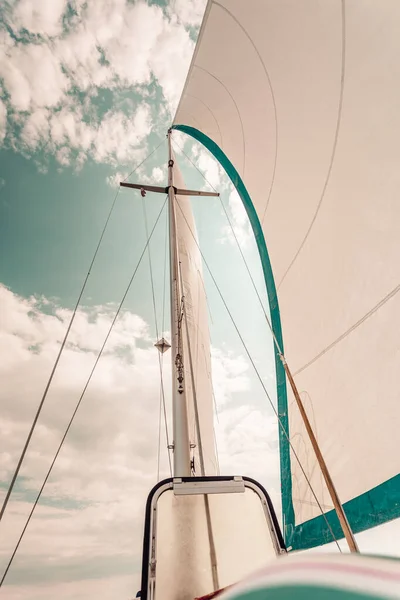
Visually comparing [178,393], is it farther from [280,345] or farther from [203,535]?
[203,535]

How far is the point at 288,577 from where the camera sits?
347 mm

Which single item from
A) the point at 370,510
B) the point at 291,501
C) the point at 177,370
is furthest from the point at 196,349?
the point at 370,510

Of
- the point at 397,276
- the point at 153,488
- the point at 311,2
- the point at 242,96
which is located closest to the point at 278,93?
the point at 311,2

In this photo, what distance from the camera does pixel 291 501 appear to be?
2.27 meters

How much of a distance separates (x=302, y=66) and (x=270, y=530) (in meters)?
3.23

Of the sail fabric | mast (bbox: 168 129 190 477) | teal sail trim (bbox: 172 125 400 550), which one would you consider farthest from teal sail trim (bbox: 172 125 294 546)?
the sail fabric

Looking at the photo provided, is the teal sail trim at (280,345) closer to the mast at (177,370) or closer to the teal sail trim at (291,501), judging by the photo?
the teal sail trim at (291,501)

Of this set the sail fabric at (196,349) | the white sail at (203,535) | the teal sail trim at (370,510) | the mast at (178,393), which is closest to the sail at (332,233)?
the teal sail trim at (370,510)

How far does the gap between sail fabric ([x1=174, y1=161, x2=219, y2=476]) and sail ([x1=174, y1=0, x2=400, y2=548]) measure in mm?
1983

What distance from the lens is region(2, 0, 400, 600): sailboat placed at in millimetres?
1567

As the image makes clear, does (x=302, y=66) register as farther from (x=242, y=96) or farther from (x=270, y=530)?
(x=270, y=530)

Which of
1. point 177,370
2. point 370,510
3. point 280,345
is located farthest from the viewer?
point 177,370

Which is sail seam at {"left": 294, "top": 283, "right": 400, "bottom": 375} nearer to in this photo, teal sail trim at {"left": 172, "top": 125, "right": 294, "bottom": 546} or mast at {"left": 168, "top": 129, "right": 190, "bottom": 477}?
teal sail trim at {"left": 172, "top": 125, "right": 294, "bottom": 546}

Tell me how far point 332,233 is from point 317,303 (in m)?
0.46
